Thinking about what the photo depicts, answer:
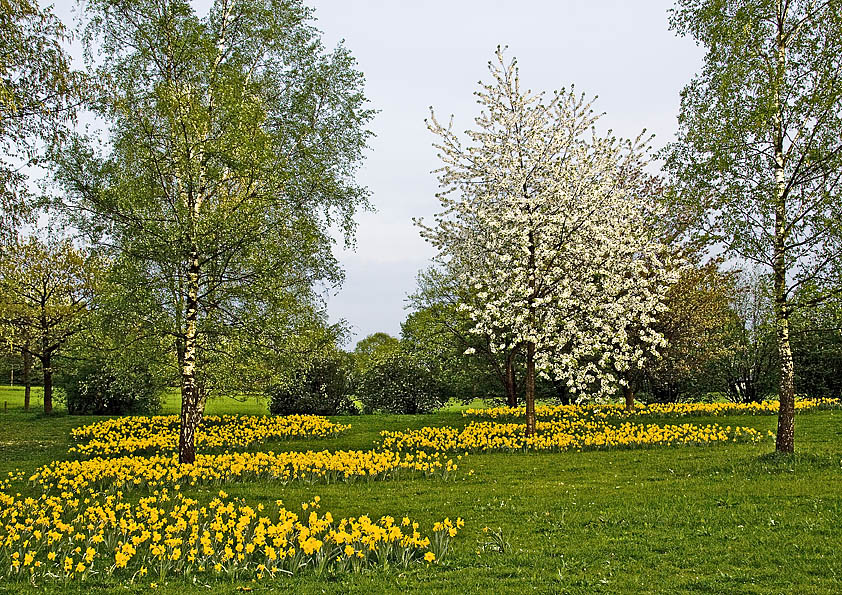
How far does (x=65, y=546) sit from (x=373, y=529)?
4.13 meters

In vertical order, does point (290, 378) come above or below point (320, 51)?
below

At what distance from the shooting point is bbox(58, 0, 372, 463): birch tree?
13023mm

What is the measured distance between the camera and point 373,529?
7.03 meters

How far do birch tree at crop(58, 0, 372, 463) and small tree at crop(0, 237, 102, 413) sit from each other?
13834 millimetres

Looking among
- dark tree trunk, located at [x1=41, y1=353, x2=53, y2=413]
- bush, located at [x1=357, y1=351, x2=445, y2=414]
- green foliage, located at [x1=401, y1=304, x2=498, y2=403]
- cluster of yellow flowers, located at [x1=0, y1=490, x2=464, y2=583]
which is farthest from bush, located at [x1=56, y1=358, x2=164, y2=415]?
cluster of yellow flowers, located at [x1=0, y1=490, x2=464, y2=583]

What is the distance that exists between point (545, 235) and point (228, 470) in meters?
9.66

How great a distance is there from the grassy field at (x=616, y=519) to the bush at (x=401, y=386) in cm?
1510

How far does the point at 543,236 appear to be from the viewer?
15797 mm

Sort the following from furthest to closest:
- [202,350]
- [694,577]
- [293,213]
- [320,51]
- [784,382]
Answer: [320,51] < [293,213] < [202,350] < [784,382] < [694,577]

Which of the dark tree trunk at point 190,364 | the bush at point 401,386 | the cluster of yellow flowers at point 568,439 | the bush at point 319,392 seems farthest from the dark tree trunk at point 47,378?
the cluster of yellow flowers at point 568,439

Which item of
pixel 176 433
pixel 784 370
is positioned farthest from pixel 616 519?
pixel 176 433

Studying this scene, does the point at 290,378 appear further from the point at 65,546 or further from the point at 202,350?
the point at 65,546

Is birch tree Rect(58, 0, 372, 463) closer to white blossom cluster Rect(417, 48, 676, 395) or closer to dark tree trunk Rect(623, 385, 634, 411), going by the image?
white blossom cluster Rect(417, 48, 676, 395)

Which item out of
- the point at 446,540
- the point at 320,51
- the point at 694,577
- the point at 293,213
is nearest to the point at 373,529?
the point at 446,540
